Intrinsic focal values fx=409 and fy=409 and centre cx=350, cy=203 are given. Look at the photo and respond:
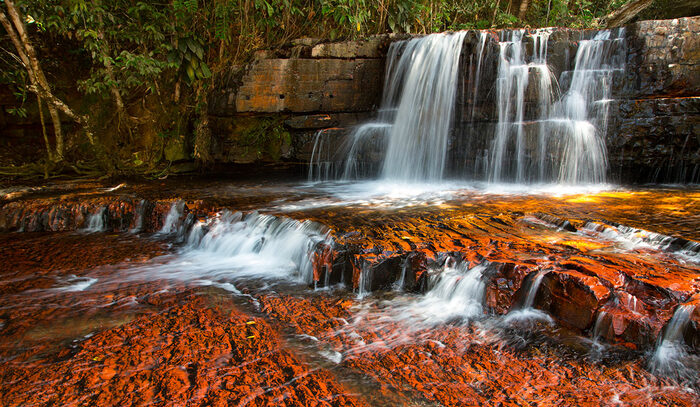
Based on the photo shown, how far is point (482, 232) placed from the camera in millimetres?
3936

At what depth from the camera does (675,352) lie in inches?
93.2

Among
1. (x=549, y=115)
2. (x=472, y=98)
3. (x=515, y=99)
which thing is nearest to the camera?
(x=549, y=115)

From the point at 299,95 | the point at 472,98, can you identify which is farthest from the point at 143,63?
the point at 472,98

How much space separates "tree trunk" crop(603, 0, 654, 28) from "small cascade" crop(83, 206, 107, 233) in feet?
35.3

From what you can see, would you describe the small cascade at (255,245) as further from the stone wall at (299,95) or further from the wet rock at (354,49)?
the wet rock at (354,49)

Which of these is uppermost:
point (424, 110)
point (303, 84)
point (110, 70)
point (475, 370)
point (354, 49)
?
point (354, 49)

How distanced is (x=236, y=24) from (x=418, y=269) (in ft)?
25.8

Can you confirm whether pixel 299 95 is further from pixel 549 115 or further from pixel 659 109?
pixel 659 109

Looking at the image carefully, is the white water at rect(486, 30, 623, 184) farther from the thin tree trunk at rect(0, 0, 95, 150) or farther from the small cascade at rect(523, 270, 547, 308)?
the thin tree trunk at rect(0, 0, 95, 150)

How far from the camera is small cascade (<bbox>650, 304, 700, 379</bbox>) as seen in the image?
2.28 metres

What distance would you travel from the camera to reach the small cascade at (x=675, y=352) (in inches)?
89.9

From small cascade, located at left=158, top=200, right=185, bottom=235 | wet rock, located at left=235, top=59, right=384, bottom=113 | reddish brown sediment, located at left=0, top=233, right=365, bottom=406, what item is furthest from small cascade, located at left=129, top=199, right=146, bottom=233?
wet rock, located at left=235, top=59, right=384, bottom=113

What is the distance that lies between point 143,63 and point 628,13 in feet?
33.9

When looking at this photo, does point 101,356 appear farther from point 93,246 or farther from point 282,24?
point 282,24
